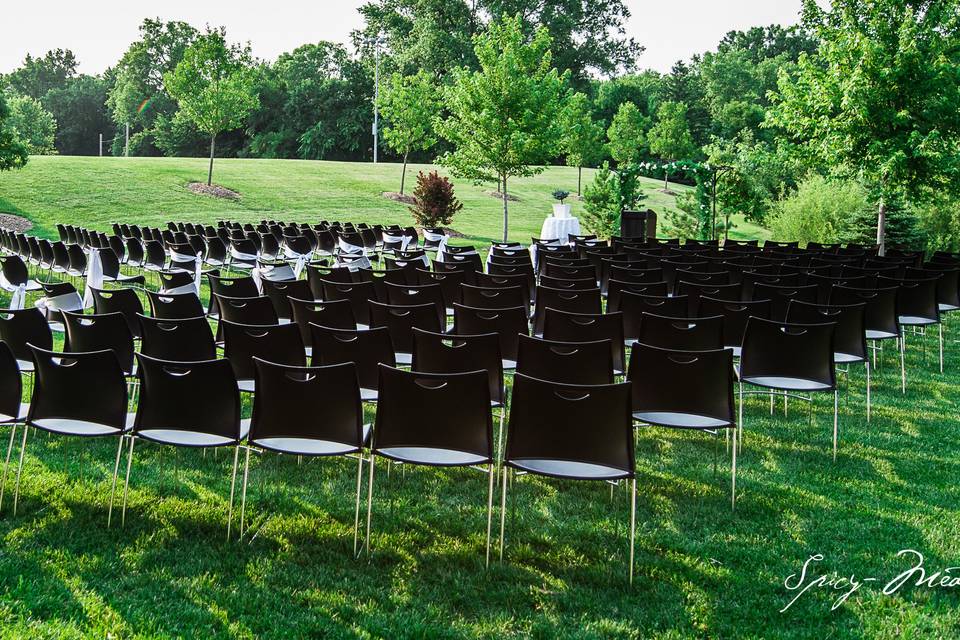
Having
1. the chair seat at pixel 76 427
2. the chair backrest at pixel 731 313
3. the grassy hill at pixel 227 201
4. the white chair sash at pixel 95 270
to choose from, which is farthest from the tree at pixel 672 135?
the chair seat at pixel 76 427

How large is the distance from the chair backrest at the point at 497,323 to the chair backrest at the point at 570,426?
2258 mm

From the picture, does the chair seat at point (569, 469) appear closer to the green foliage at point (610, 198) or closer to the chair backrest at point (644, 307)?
the chair backrest at point (644, 307)

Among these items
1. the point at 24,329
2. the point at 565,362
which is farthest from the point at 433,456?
the point at 24,329

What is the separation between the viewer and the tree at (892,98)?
576 inches

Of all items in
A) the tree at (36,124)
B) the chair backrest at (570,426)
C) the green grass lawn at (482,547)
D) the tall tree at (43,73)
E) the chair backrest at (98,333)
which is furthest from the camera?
the tall tree at (43,73)

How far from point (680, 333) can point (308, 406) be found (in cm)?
276

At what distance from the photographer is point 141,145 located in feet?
200

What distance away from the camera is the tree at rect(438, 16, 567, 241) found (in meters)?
21.7

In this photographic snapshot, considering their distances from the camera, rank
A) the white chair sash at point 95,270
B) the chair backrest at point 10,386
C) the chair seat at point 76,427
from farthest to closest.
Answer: the white chair sash at point 95,270 < the chair backrest at point 10,386 < the chair seat at point 76,427

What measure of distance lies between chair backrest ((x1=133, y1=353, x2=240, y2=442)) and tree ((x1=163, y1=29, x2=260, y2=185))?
2586 cm

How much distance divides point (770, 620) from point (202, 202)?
27.8 metres

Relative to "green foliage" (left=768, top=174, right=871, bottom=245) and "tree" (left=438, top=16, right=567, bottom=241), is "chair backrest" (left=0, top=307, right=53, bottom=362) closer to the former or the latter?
"tree" (left=438, top=16, right=567, bottom=241)

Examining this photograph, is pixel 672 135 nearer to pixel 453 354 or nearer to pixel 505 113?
pixel 505 113

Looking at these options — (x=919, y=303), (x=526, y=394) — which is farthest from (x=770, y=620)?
(x=919, y=303)
